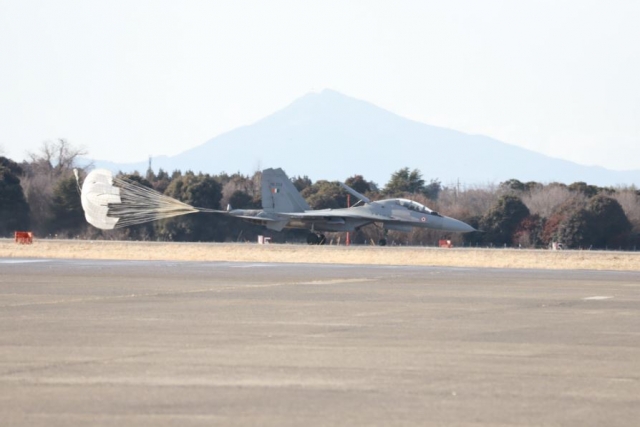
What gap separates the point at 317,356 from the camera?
11.2 m

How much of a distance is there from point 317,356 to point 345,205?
60219mm

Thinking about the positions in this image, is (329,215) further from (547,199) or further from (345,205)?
(547,199)

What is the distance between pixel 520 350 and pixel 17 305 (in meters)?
9.34

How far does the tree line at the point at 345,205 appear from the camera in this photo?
60.0m

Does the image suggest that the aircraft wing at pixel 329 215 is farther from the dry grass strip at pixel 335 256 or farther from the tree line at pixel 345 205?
the tree line at pixel 345 205

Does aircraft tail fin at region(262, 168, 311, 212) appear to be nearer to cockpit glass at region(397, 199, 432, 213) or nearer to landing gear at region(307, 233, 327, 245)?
landing gear at region(307, 233, 327, 245)

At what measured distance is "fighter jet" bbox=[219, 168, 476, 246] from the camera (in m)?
50.7

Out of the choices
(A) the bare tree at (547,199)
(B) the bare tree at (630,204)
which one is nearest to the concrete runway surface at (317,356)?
(B) the bare tree at (630,204)

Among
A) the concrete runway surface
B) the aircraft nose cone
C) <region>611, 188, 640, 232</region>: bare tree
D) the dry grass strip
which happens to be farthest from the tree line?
the concrete runway surface

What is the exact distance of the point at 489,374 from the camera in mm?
9953

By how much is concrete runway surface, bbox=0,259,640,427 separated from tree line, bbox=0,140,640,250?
3989 centimetres

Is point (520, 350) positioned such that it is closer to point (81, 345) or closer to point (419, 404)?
point (419, 404)

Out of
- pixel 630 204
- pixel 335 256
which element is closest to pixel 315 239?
pixel 335 256

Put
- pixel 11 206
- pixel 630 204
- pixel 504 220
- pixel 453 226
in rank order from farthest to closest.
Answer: pixel 630 204 → pixel 11 206 → pixel 504 220 → pixel 453 226
